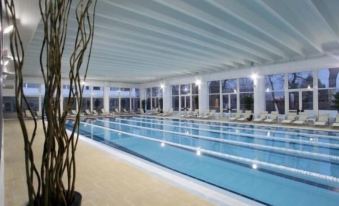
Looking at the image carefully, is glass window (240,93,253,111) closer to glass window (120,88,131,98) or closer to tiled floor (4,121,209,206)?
tiled floor (4,121,209,206)

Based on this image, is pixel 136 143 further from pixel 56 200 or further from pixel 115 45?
pixel 56 200

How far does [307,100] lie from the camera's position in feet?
38.8

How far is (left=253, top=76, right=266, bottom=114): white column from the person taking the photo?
13227 millimetres

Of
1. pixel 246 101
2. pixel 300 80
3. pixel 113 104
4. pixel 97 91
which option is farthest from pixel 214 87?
pixel 97 91

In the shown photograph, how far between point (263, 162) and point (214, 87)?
1123 cm

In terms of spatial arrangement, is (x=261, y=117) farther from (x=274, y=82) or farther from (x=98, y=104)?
(x=98, y=104)

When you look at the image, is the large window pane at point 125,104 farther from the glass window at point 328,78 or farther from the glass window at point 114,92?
the glass window at point 328,78

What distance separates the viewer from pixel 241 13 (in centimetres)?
522

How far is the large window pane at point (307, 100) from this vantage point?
38.2 feet

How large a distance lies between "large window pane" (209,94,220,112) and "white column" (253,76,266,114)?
3224mm

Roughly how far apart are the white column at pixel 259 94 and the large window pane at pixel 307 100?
2052 millimetres

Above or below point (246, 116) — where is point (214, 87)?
above

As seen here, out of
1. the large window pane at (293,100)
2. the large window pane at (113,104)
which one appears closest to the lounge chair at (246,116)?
the large window pane at (293,100)

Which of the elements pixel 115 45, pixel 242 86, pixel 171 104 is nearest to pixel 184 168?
pixel 115 45
